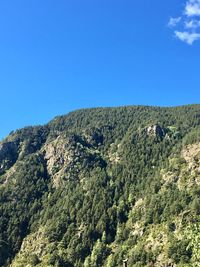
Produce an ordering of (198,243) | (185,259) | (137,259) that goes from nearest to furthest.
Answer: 1. (198,243)
2. (185,259)
3. (137,259)

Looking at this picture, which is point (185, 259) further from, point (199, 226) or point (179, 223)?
point (199, 226)

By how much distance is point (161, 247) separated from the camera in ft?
610

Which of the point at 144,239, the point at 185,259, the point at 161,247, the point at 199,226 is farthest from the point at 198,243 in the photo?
the point at 144,239

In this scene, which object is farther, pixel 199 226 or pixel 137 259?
pixel 137 259

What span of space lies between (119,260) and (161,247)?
20636mm

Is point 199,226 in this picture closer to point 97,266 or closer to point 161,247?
point 161,247

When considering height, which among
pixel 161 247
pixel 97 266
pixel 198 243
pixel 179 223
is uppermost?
pixel 179 223

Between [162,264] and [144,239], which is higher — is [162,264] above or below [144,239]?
below

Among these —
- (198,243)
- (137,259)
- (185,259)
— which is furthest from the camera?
(137,259)

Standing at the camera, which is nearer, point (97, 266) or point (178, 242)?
point (178, 242)

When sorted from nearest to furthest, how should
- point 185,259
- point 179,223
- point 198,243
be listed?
point 198,243
point 185,259
point 179,223

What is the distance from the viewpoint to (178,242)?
7096 inches

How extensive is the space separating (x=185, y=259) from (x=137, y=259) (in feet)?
79.9

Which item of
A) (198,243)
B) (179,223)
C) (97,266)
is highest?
(179,223)
